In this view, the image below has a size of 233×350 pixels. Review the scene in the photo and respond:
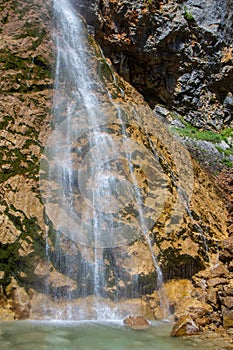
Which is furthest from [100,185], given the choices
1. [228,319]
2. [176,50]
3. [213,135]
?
[176,50]

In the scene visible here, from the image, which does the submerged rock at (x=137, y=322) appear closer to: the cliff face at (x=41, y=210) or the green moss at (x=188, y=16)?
the cliff face at (x=41, y=210)

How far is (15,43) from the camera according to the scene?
11000 millimetres

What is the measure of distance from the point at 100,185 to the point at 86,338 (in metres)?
3.91

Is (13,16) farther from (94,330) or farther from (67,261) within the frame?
(94,330)

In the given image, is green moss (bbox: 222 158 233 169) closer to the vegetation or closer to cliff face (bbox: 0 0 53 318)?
the vegetation

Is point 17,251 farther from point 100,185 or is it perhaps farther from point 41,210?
point 100,185

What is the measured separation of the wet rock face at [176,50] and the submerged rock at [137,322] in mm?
11962

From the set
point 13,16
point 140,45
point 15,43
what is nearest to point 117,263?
point 15,43

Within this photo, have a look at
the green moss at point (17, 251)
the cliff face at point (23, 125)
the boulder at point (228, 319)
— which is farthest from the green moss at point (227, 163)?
the green moss at point (17, 251)

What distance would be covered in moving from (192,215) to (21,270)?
4.39 metres

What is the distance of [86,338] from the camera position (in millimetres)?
6086

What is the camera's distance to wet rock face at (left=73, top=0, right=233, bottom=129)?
16.2 metres

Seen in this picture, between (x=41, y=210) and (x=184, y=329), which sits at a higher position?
(x=41, y=210)

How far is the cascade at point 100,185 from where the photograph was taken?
8086mm
